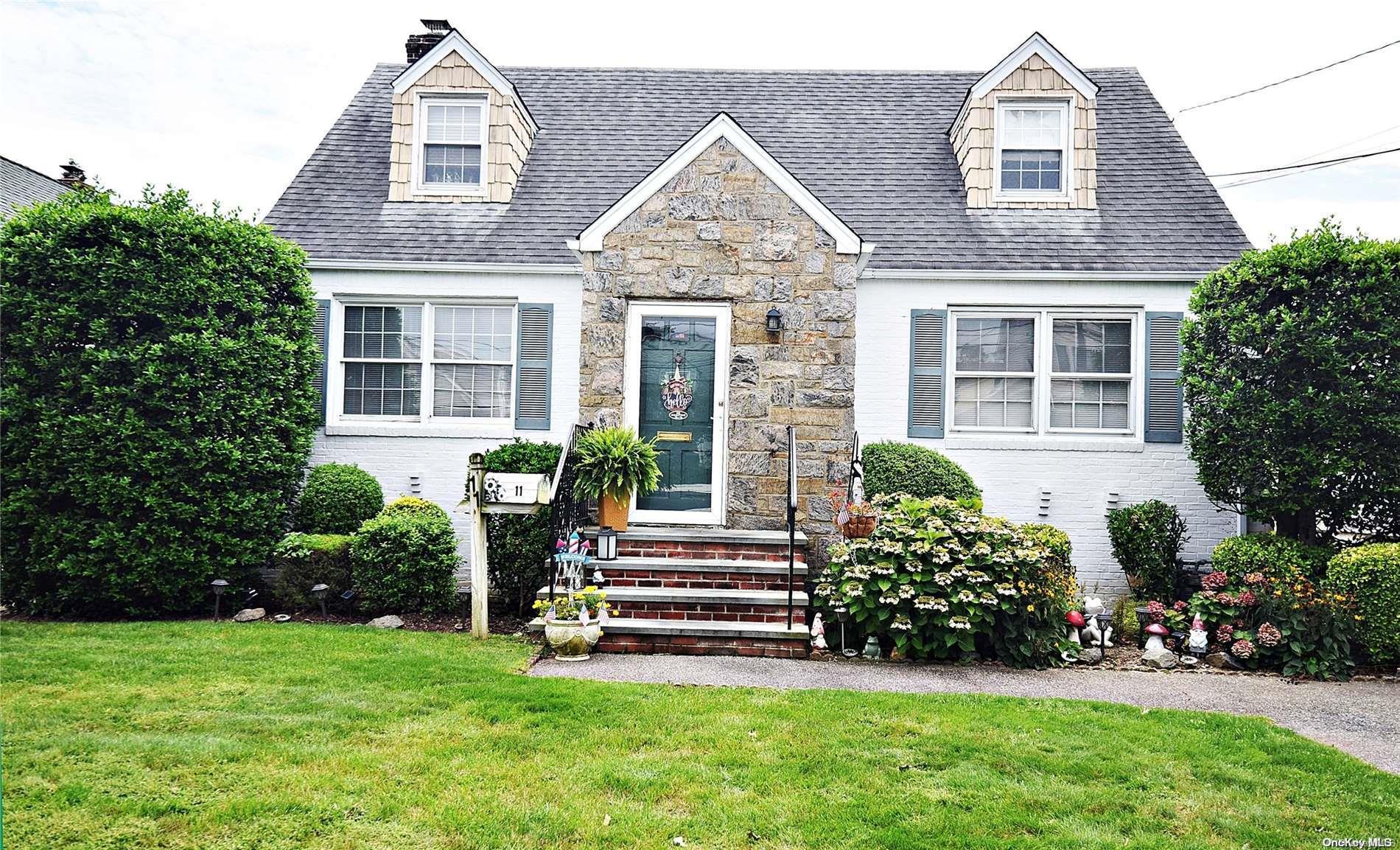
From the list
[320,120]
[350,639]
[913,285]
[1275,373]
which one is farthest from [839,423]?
[320,120]

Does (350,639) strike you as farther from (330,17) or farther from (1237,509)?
(1237,509)

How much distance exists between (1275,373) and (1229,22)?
337 cm

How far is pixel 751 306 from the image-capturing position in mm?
8289

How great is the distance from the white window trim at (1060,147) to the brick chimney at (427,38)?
7454 millimetres

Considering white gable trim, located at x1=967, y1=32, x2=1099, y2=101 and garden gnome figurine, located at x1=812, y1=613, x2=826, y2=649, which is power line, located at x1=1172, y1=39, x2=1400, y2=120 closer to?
white gable trim, located at x1=967, y1=32, x2=1099, y2=101

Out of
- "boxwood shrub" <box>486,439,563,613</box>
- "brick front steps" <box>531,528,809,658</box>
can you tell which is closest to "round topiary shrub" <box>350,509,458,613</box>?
"boxwood shrub" <box>486,439,563,613</box>

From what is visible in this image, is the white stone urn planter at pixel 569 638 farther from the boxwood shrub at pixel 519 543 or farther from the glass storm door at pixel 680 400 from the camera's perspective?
the glass storm door at pixel 680 400

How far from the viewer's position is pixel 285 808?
11.6 ft

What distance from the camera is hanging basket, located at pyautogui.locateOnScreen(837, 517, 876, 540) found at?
23.9ft

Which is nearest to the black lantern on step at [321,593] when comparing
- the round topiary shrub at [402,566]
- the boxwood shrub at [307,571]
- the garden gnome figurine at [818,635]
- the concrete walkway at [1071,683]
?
the boxwood shrub at [307,571]

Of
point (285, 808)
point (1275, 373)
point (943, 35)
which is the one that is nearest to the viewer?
point (285, 808)

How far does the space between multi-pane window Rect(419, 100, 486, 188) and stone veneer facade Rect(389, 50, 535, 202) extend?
0.45 ft

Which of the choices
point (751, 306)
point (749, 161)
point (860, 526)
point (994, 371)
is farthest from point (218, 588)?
point (994, 371)

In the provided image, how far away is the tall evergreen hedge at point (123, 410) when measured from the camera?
7203 millimetres
